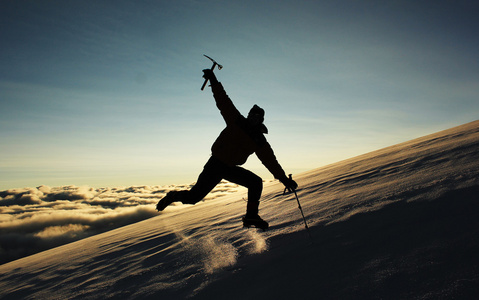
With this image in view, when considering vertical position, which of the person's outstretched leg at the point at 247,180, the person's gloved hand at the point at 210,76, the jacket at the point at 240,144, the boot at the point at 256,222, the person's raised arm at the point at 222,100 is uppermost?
the person's gloved hand at the point at 210,76

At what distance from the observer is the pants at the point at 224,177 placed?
142 inches

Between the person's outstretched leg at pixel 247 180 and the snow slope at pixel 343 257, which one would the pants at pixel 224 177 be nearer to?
the person's outstretched leg at pixel 247 180

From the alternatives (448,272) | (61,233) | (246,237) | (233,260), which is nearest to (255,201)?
(246,237)

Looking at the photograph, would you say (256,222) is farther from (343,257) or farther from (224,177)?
(343,257)

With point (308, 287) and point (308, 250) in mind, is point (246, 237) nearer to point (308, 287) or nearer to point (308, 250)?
point (308, 250)

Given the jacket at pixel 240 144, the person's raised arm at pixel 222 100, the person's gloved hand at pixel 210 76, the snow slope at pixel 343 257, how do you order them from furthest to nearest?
the person's gloved hand at pixel 210 76
the person's raised arm at pixel 222 100
the jacket at pixel 240 144
the snow slope at pixel 343 257

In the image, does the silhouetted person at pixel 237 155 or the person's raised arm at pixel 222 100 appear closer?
the silhouetted person at pixel 237 155

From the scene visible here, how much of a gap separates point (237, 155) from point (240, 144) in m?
0.17

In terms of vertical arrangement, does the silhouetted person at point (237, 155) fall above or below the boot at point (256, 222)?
above

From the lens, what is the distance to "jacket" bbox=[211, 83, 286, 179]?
337 cm

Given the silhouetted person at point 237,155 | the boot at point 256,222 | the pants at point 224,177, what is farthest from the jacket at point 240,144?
the boot at point 256,222

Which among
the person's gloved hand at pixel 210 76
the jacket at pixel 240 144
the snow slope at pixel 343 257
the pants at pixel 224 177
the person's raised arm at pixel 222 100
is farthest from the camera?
the person's gloved hand at pixel 210 76

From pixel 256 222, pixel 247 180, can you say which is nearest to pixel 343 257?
pixel 256 222

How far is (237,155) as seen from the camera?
3469 millimetres
